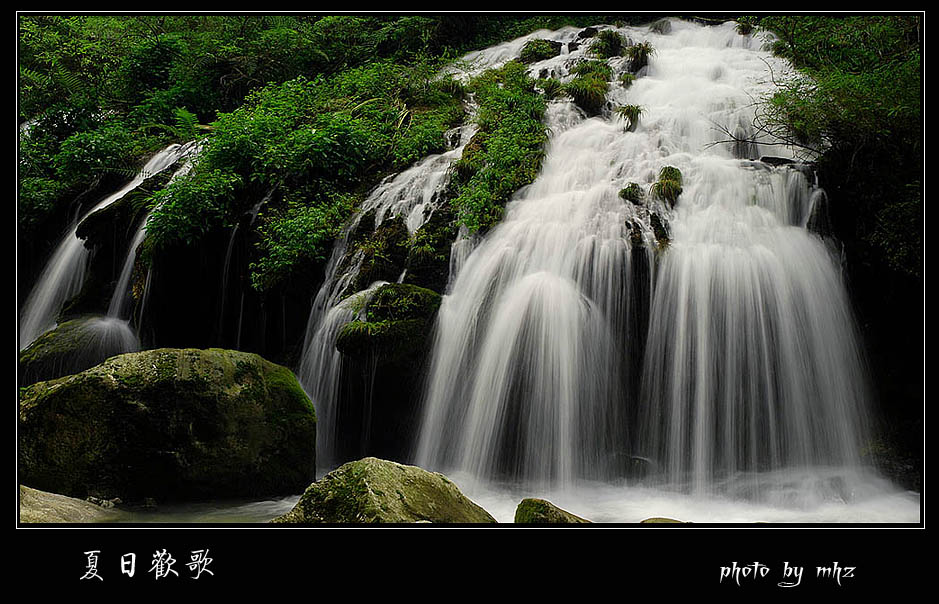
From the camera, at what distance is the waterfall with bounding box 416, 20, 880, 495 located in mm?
4652

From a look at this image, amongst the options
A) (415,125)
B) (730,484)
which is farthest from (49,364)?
(730,484)

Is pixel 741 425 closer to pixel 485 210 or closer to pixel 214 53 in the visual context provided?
pixel 485 210

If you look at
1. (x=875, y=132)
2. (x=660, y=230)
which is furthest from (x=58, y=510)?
(x=875, y=132)

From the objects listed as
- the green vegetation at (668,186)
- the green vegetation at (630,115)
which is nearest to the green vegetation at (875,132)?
the green vegetation at (668,186)

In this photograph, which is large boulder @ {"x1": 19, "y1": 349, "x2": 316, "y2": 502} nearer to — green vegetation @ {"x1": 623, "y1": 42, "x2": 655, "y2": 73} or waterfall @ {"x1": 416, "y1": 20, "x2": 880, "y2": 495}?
waterfall @ {"x1": 416, "y1": 20, "x2": 880, "y2": 495}

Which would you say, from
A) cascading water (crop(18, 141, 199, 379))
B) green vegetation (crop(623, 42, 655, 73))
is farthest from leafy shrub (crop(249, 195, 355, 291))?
green vegetation (crop(623, 42, 655, 73))

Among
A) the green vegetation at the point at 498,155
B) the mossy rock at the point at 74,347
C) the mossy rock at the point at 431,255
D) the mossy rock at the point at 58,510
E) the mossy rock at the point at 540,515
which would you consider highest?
the green vegetation at the point at 498,155

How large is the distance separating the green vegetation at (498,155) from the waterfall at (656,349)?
600 millimetres

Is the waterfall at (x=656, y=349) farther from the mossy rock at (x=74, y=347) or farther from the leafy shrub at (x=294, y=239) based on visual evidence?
the mossy rock at (x=74, y=347)

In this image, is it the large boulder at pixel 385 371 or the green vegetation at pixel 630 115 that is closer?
the large boulder at pixel 385 371

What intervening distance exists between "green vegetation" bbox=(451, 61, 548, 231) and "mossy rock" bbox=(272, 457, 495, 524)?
348 cm

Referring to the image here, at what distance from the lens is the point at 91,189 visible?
9648 millimetres

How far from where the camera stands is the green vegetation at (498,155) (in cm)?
639

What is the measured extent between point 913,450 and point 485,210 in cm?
432
